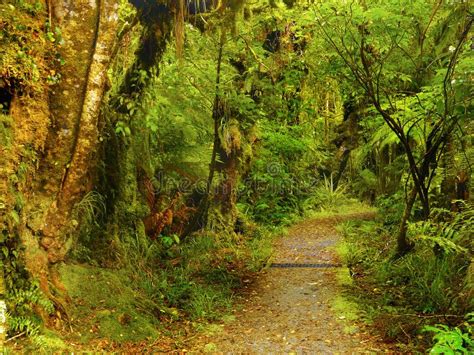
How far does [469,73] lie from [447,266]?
101 inches

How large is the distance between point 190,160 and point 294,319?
4433mm

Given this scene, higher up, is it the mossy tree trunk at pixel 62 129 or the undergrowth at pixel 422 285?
the mossy tree trunk at pixel 62 129

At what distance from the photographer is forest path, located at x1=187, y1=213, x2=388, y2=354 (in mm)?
4781

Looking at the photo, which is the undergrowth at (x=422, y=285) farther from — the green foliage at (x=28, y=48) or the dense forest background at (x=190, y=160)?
the green foliage at (x=28, y=48)

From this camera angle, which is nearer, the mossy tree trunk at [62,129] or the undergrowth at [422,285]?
the mossy tree trunk at [62,129]

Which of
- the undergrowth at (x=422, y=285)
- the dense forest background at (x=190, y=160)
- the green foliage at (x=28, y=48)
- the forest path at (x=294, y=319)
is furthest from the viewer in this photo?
the forest path at (x=294, y=319)

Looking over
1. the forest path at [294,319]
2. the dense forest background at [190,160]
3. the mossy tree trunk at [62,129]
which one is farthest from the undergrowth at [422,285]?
the mossy tree trunk at [62,129]

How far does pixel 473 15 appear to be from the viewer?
16.2 feet

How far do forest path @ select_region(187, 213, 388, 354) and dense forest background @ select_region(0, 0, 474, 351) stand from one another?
38cm

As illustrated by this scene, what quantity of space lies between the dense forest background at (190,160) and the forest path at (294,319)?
379 mm

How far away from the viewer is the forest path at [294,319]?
4.78m

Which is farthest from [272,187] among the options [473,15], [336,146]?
[473,15]

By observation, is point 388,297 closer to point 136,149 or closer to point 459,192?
point 459,192

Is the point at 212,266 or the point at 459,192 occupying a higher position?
the point at 459,192
